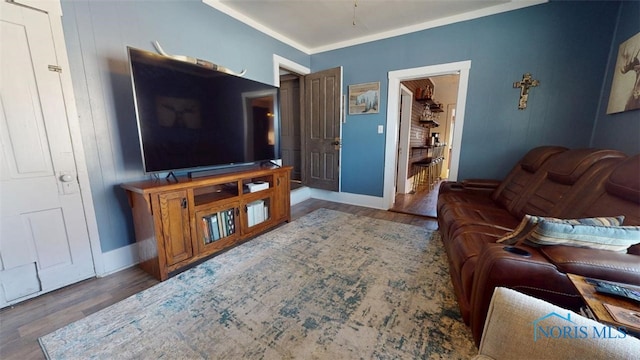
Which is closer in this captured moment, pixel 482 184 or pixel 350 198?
pixel 482 184

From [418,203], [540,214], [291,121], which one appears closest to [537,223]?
[540,214]

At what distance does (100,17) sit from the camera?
1.71 m

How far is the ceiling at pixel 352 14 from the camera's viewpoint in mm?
2486

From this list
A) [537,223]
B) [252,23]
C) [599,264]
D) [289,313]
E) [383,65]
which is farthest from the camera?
[383,65]

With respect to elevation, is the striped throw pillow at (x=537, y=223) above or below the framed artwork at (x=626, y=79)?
below

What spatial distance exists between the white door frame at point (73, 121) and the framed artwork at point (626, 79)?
4108mm

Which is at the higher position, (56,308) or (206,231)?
(206,231)

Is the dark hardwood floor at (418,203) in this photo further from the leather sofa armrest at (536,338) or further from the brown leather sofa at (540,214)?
the leather sofa armrest at (536,338)

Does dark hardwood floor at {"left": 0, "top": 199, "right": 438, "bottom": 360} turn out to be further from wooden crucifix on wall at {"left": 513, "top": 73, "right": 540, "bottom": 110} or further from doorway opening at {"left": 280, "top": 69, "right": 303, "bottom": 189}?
wooden crucifix on wall at {"left": 513, "top": 73, "right": 540, "bottom": 110}

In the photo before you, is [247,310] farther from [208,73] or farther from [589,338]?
[208,73]

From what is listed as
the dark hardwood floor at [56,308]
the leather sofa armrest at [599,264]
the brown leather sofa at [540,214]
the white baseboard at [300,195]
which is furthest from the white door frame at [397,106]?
the dark hardwood floor at [56,308]

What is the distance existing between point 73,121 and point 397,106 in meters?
3.39

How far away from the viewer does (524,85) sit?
8.37ft

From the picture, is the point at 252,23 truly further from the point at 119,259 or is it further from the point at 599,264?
the point at 599,264
